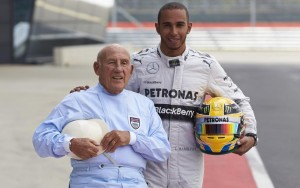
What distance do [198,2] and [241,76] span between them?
43169mm

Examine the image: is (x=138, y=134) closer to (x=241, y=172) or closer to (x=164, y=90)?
(x=164, y=90)

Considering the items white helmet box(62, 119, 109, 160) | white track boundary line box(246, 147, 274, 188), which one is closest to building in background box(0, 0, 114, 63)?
white track boundary line box(246, 147, 274, 188)

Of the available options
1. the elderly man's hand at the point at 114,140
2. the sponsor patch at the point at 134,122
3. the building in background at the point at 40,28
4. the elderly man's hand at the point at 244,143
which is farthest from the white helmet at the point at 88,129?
the building in background at the point at 40,28

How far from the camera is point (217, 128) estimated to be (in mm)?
3596

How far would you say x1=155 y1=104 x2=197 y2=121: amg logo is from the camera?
3.63m

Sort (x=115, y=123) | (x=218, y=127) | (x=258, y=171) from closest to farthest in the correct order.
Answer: (x=115, y=123) → (x=218, y=127) → (x=258, y=171)

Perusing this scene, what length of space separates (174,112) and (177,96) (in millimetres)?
91

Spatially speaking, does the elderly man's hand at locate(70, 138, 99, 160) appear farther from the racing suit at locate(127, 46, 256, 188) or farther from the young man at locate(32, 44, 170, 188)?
the racing suit at locate(127, 46, 256, 188)

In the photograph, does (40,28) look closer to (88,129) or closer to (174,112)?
(174,112)

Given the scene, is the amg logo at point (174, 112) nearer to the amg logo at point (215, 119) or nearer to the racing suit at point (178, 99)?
the racing suit at point (178, 99)

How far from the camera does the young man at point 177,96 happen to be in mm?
3617

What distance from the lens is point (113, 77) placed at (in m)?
3.25

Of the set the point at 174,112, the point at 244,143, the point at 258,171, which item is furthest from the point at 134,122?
the point at 258,171

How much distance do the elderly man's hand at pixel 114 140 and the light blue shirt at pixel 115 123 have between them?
0.05 meters
